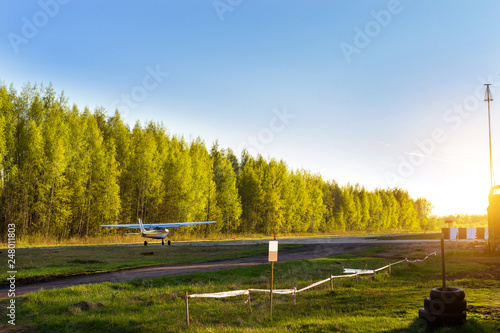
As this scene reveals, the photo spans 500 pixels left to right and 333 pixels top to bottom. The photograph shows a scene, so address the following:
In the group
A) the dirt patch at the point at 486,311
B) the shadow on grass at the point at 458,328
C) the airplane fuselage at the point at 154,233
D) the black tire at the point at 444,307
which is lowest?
the airplane fuselage at the point at 154,233

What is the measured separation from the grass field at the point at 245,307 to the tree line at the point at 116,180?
3037cm

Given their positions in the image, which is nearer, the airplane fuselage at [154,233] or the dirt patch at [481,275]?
the dirt patch at [481,275]

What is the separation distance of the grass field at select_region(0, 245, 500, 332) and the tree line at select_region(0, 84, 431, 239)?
30373mm

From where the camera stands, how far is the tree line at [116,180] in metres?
40.8

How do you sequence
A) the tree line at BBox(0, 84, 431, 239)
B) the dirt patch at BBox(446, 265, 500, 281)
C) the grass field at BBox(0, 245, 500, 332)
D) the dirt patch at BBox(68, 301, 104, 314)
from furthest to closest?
the tree line at BBox(0, 84, 431, 239) < the dirt patch at BBox(446, 265, 500, 281) < the dirt patch at BBox(68, 301, 104, 314) < the grass field at BBox(0, 245, 500, 332)

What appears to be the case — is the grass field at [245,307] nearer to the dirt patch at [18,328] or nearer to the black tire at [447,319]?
the dirt patch at [18,328]

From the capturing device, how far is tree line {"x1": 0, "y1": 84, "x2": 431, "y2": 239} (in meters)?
40.8

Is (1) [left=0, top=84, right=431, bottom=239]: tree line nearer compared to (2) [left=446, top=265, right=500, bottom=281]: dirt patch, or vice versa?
(2) [left=446, top=265, right=500, bottom=281]: dirt patch

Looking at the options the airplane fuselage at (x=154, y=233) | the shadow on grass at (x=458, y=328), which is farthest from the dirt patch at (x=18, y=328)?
the airplane fuselage at (x=154, y=233)

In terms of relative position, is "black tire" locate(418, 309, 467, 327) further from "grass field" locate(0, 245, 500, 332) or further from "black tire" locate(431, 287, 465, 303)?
"black tire" locate(431, 287, 465, 303)

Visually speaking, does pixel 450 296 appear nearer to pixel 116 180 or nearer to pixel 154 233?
pixel 154 233

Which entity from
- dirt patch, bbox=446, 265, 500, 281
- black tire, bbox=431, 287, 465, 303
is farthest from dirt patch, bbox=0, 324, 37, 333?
dirt patch, bbox=446, 265, 500, 281

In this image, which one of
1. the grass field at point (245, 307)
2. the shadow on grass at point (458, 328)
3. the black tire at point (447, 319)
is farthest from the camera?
the grass field at point (245, 307)

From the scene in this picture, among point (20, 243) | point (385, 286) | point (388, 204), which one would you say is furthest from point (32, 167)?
point (388, 204)
